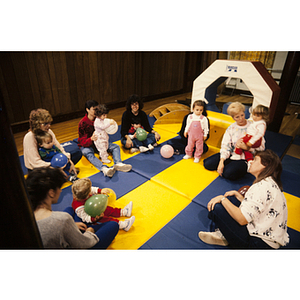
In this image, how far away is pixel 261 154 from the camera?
1.90 m

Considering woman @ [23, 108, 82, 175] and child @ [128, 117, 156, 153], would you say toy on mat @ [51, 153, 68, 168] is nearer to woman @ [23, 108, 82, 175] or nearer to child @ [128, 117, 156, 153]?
woman @ [23, 108, 82, 175]

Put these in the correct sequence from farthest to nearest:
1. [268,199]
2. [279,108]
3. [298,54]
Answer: [279,108] < [298,54] < [268,199]

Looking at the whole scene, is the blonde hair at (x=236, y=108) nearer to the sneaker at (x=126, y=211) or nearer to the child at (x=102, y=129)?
Answer: the child at (x=102, y=129)

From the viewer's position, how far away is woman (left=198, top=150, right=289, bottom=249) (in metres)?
1.77

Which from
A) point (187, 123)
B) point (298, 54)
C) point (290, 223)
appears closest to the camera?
point (290, 223)

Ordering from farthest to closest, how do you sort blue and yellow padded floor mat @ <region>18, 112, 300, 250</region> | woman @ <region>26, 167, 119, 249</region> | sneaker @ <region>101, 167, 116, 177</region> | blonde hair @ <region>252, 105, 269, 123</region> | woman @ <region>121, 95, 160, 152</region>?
woman @ <region>121, 95, 160, 152</region> → sneaker @ <region>101, 167, 116, 177</region> → blonde hair @ <region>252, 105, 269, 123</region> → blue and yellow padded floor mat @ <region>18, 112, 300, 250</region> → woman @ <region>26, 167, 119, 249</region>

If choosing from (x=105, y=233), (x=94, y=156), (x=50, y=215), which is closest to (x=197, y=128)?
(x=94, y=156)

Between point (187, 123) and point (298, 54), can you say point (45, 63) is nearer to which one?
point (187, 123)

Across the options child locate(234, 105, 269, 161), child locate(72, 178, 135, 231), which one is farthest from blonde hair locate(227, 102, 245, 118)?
child locate(72, 178, 135, 231)

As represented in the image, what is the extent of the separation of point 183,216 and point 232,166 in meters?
1.30

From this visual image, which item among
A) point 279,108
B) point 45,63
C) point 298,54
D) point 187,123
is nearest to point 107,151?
point 187,123

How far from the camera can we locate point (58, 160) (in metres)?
3.07

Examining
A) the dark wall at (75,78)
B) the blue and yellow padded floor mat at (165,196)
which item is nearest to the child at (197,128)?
the blue and yellow padded floor mat at (165,196)

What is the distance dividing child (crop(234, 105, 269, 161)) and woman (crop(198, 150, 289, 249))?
61.8 inches
